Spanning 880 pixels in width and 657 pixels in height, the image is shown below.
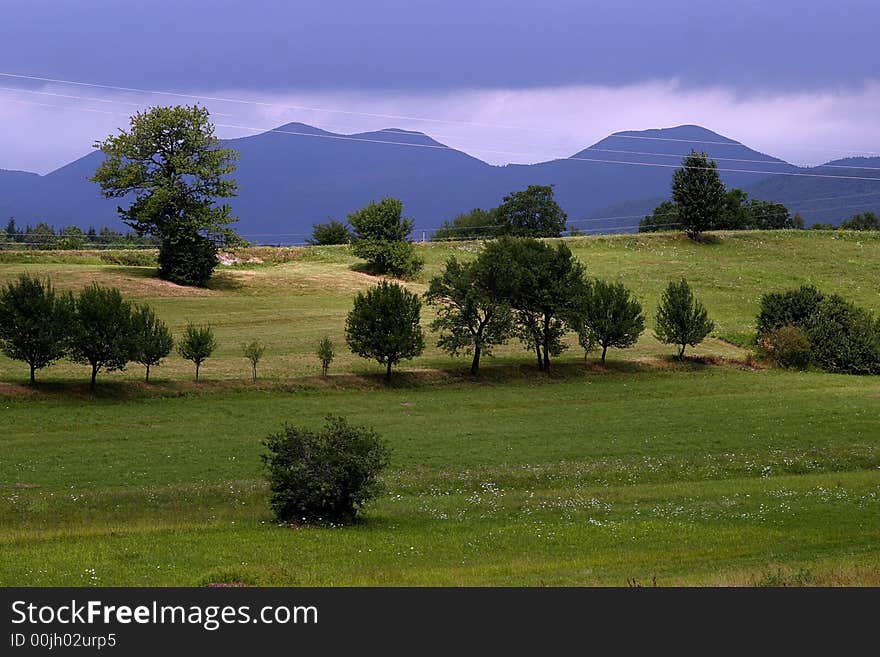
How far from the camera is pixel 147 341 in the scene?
191 feet

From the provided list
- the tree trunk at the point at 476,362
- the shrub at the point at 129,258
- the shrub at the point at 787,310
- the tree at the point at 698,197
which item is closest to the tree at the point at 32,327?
the tree trunk at the point at 476,362

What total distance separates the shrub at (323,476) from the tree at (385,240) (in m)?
80.9

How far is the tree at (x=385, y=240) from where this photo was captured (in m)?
113

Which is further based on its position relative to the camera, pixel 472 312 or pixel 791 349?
pixel 791 349

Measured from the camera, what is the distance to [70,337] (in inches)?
2206

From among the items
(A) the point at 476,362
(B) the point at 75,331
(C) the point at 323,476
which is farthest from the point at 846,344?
(C) the point at 323,476

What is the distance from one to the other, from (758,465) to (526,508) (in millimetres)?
14458

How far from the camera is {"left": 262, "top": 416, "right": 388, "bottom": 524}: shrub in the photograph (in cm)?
3077

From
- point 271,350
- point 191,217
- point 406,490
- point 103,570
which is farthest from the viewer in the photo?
point 191,217

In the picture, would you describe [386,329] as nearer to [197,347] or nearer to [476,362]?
[476,362]

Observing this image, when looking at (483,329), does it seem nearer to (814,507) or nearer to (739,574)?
(814,507)

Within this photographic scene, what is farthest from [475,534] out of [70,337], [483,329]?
[483,329]

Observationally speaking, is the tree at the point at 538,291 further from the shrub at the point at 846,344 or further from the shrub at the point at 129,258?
the shrub at the point at 129,258

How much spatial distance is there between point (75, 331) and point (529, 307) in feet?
112
